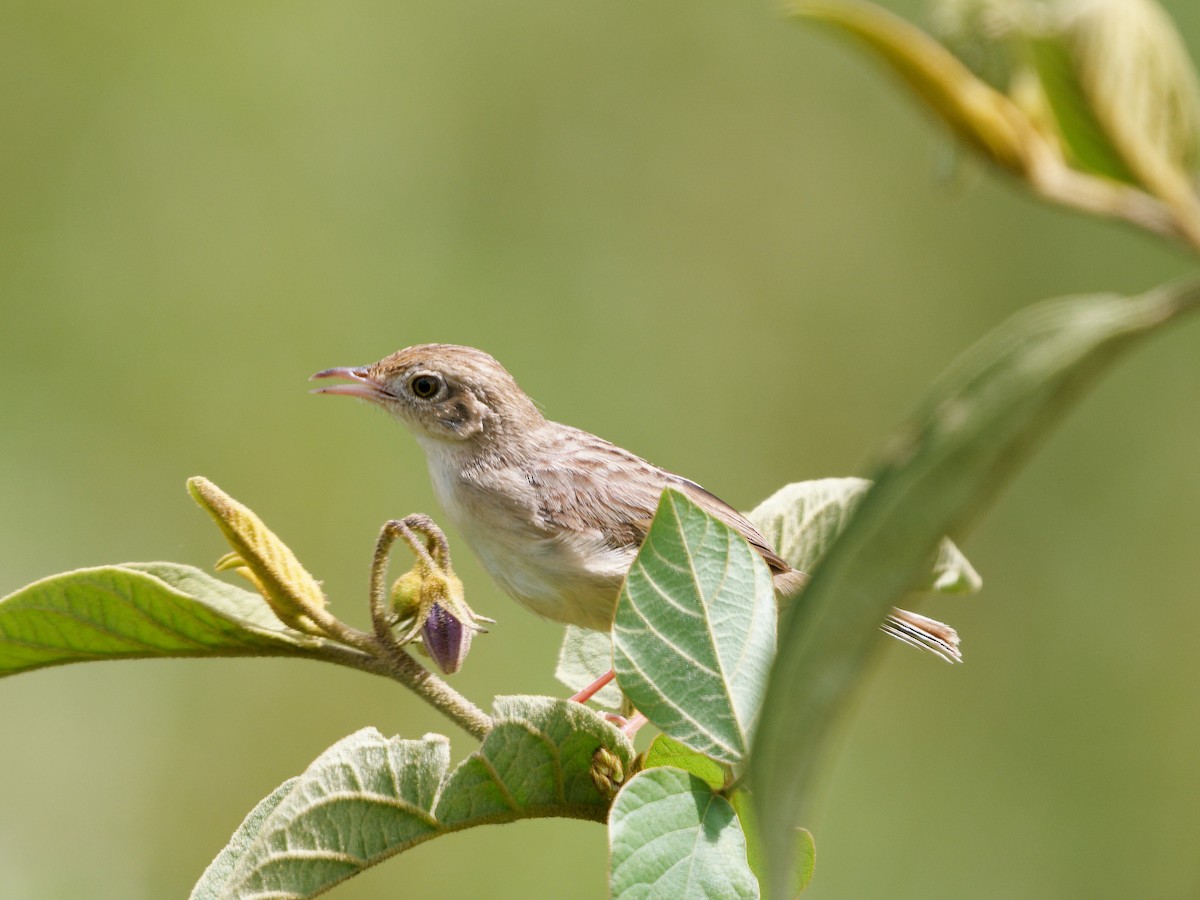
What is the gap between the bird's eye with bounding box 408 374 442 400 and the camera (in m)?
4.23

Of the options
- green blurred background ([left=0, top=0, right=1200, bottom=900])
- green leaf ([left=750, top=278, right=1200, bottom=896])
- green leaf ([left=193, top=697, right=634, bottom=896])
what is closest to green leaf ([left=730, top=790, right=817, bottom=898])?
green leaf ([left=193, top=697, right=634, bottom=896])

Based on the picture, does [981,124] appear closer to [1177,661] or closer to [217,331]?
[1177,661]

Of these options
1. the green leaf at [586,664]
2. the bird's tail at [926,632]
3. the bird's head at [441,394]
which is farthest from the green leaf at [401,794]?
the bird's head at [441,394]

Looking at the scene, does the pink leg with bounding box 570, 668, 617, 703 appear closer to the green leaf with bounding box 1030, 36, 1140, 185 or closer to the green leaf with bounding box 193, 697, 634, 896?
the green leaf with bounding box 193, 697, 634, 896

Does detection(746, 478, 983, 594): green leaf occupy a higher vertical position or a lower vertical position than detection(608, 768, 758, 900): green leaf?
higher

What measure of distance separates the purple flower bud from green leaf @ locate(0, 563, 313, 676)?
194 millimetres

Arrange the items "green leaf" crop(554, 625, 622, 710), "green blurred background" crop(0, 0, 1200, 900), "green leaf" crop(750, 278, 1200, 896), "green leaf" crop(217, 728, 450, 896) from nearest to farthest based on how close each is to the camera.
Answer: "green leaf" crop(750, 278, 1200, 896) → "green leaf" crop(217, 728, 450, 896) → "green leaf" crop(554, 625, 622, 710) → "green blurred background" crop(0, 0, 1200, 900)

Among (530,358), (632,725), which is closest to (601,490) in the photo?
(632,725)

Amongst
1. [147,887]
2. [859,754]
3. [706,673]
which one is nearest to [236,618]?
[706,673]

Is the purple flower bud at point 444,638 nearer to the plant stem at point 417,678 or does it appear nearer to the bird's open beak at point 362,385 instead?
the plant stem at point 417,678

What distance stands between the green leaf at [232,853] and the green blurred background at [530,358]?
4479 mm

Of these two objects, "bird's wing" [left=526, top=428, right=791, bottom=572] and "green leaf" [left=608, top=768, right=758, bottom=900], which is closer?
"green leaf" [left=608, top=768, right=758, bottom=900]

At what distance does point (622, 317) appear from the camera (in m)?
7.82

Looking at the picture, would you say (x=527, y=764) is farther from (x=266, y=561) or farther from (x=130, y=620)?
(x=130, y=620)
